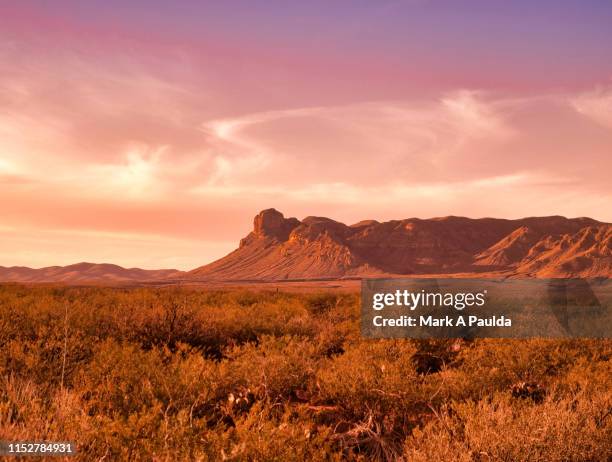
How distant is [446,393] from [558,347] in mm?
4618

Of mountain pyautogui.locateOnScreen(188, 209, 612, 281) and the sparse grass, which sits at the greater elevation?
mountain pyautogui.locateOnScreen(188, 209, 612, 281)

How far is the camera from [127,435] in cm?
426

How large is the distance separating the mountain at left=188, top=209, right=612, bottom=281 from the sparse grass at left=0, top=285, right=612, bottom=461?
126 meters

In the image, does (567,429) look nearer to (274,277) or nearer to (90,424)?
(90,424)

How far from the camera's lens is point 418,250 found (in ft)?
568

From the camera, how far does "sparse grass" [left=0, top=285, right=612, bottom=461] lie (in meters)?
4.45

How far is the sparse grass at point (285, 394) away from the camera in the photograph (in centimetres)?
445

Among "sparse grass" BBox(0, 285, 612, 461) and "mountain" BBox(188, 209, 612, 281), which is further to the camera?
"mountain" BBox(188, 209, 612, 281)

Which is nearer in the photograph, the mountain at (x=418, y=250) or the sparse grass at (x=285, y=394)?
the sparse grass at (x=285, y=394)

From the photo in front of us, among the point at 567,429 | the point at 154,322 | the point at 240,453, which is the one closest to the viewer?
the point at 240,453

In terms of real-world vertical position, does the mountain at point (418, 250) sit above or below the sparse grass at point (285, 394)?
above

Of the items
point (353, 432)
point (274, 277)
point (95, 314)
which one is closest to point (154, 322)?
point (95, 314)

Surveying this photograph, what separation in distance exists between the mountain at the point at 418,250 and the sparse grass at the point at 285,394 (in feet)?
414

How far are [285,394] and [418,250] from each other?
170715mm
